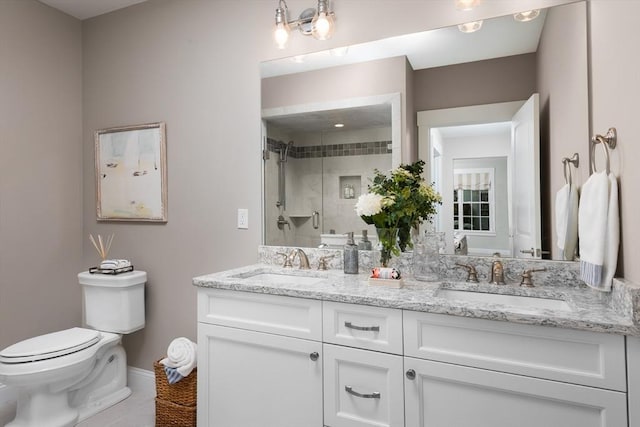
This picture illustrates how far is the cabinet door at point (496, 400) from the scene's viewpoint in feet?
3.54

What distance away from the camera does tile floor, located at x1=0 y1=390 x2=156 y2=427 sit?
7.13ft

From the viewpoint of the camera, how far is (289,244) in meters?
2.16

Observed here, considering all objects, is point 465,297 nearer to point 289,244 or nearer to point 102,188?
point 289,244

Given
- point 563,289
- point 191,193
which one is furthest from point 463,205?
point 191,193

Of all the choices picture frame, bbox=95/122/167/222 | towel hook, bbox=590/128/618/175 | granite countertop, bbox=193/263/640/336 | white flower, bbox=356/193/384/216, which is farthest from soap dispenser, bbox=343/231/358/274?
picture frame, bbox=95/122/167/222

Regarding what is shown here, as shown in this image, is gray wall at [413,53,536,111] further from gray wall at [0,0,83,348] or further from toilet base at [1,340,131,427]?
gray wall at [0,0,83,348]

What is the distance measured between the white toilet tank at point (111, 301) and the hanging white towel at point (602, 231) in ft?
7.86

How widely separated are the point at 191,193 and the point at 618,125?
216 centimetres

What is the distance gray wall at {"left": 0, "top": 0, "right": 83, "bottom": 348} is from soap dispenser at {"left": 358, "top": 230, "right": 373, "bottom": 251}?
2126 mm

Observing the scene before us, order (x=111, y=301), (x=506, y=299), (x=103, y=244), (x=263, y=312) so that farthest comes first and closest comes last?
1. (x=103, y=244)
2. (x=111, y=301)
3. (x=263, y=312)
4. (x=506, y=299)

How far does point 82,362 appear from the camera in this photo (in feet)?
6.63

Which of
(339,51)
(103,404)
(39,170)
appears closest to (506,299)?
(339,51)

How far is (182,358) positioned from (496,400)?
153cm

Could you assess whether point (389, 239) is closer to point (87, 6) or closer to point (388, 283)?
point (388, 283)
